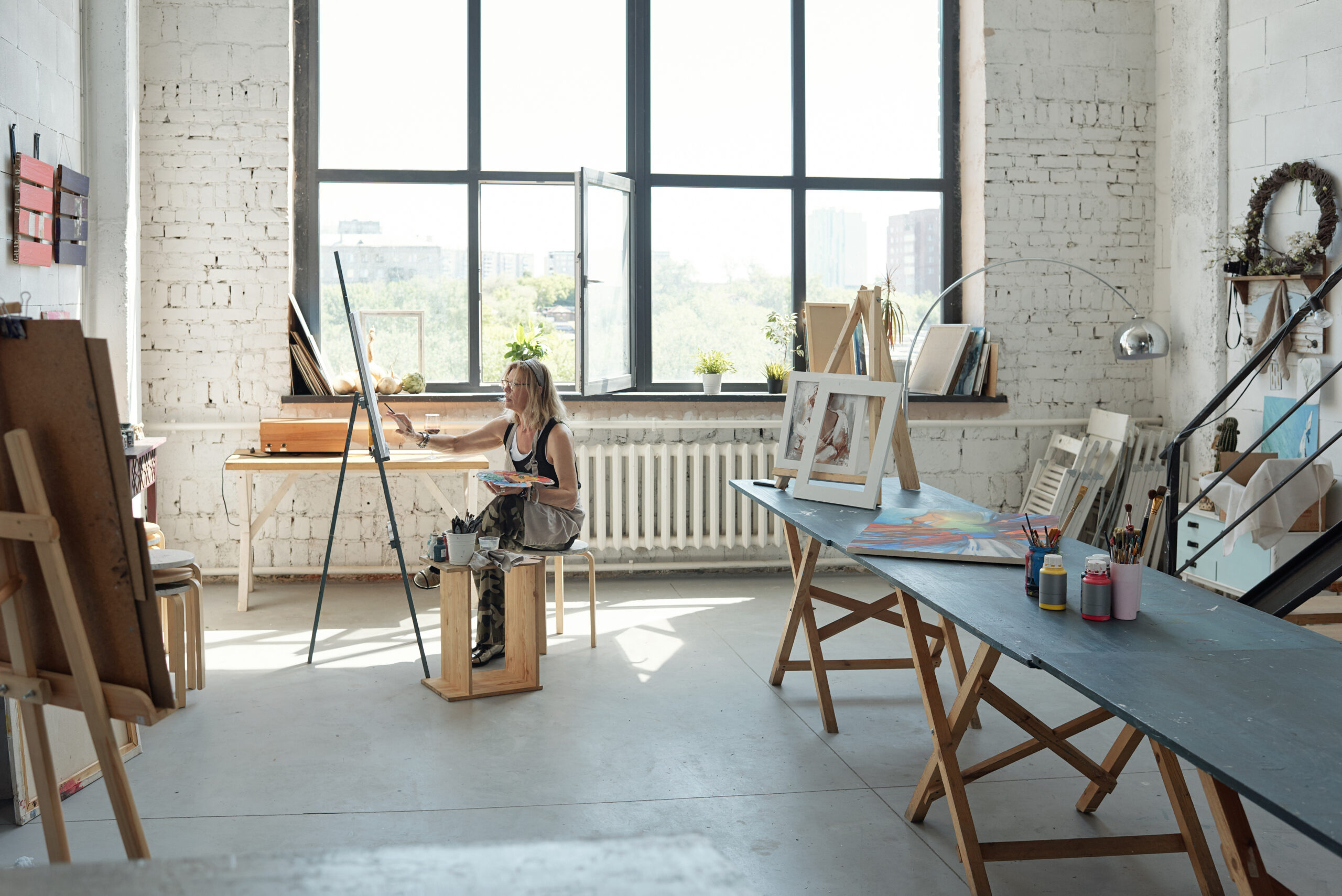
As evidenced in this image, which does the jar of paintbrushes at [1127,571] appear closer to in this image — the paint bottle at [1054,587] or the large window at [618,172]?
the paint bottle at [1054,587]

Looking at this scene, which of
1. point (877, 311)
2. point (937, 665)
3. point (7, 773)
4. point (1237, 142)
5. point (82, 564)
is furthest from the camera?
point (1237, 142)

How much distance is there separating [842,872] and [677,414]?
3832mm

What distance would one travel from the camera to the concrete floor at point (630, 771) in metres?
2.88

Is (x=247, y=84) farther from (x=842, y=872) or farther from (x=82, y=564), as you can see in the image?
(x=842, y=872)

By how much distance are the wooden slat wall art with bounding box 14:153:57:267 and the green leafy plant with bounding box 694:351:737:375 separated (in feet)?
11.1

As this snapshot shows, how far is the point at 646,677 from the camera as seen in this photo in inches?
175

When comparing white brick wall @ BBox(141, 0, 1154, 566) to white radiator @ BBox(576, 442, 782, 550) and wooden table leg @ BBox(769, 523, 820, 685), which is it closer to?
white radiator @ BBox(576, 442, 782, 550)

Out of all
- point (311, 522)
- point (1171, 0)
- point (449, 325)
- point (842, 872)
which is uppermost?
point (1171, 0)

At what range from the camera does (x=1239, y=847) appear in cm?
Result: 203

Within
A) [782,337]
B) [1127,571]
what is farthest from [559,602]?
[1127,571]

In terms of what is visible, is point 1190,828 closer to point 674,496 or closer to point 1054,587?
point 1054,587

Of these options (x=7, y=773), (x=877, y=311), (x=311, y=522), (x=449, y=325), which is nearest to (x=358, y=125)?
(x=449, y=325)

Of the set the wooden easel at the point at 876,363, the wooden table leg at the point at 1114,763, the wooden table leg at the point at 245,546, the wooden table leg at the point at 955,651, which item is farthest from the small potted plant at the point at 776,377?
the wooden table leg at the point at 1114,763

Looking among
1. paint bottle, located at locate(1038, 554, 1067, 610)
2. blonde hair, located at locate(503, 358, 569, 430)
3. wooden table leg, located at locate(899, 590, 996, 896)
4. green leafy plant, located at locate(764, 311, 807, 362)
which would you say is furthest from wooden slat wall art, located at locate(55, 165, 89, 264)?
paint bottle, located at locate(1038, 554, 1067, 610)
